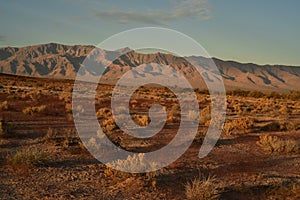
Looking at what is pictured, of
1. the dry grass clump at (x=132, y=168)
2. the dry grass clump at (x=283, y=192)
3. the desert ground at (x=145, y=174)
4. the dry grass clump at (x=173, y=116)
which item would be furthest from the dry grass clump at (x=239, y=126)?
the dry grass clump at (x=132, y=168)

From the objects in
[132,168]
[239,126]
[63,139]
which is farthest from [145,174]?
[239,126]

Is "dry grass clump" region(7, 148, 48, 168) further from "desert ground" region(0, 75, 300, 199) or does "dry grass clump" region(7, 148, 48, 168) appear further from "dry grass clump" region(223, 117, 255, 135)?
"dry grass clump" region(223, 117, 255, 135)

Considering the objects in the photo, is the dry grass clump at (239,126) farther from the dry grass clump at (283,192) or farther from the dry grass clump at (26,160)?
the dry grass clump at (26,160)

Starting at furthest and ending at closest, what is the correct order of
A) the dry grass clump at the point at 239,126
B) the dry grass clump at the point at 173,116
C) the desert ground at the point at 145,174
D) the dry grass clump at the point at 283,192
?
1. the dry grass clump at the point at 173,116
2. the dry grass clump at the point at 239,126
3. the dry grass clump at the point at 283,192
4. the desert ground at the point at 145,174

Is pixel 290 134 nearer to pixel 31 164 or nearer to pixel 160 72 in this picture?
pixel 31 164

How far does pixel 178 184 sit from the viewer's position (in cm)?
891

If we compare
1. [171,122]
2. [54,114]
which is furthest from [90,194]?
[54,114]

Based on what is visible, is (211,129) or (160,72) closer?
(211,129)

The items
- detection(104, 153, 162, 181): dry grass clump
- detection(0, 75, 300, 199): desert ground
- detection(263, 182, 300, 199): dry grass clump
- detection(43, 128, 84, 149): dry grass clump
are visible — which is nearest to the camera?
detection(0, 75, 300, 199): desert ground

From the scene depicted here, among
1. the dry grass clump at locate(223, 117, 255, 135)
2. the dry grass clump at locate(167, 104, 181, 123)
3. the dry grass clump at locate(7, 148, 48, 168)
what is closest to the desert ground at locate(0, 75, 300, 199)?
the dry grass clump at locate(7, 148, 48, 168)

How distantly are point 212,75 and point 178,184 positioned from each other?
158 metres

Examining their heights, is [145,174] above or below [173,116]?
below

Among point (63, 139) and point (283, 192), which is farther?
point (63, 139)

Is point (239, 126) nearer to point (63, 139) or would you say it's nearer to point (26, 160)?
point (63, 139)
